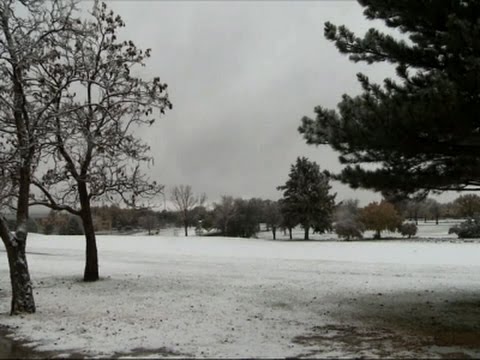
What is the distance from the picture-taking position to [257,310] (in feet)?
34.5

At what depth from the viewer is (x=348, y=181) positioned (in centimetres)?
988

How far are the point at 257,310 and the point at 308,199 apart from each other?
122ft

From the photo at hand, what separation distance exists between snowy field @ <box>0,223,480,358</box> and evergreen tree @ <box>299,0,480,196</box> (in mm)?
2738

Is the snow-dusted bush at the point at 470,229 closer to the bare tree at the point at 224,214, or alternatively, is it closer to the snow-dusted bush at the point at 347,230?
the snow-dusted bush at the point at 347,230

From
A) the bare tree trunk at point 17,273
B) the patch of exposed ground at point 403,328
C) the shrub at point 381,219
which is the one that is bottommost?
the patch of exposed ground at point 403,328

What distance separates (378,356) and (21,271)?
7220 millimetres

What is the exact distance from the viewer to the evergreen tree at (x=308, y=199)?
47.2 metres

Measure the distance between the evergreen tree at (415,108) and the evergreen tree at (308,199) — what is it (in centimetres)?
3662

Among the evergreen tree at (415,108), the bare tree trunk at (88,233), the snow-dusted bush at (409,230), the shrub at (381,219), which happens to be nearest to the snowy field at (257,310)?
the bare tree trunk at (88,233)

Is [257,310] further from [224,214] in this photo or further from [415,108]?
[224,214]

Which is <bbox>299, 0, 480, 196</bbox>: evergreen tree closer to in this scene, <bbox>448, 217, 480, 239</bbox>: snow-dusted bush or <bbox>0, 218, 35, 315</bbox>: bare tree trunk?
<bbox>0, 218, 35, 315</bbox>: bare tree trunk

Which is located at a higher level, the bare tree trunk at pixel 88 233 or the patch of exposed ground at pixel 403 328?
the bare tree trunk at pixel 88 233

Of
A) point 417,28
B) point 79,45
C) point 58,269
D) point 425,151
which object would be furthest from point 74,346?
point 58,269

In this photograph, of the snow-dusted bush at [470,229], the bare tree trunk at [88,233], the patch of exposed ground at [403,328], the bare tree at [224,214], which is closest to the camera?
the patch of exposed ground at [403,328]
